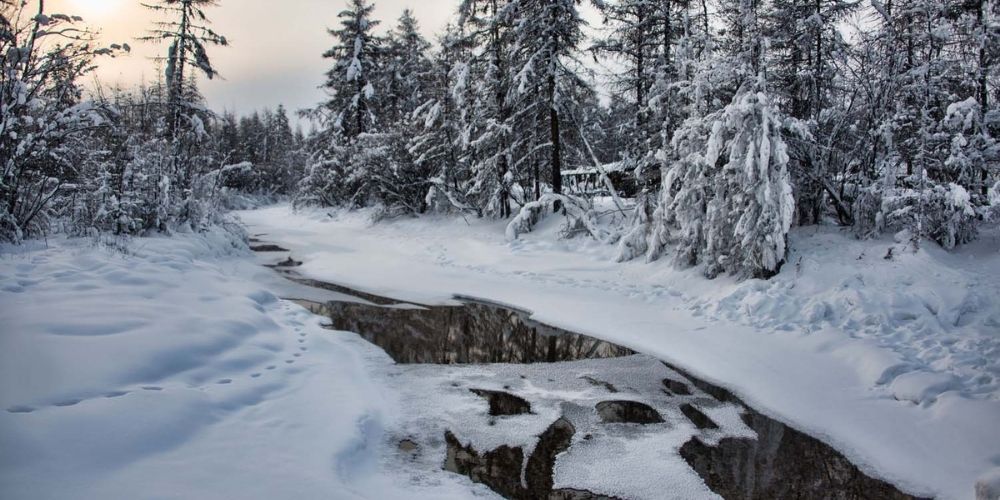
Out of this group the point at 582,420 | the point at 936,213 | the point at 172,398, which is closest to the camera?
the point at 172,398

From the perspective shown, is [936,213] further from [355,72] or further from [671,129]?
[355,72]

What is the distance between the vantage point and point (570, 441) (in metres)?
4.52

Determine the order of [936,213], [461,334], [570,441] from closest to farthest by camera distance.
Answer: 1. [570,441]
2. [461,334]
3. [936,213]

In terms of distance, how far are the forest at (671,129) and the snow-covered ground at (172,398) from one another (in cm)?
322

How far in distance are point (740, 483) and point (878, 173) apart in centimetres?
949

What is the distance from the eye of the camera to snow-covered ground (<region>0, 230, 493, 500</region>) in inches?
123

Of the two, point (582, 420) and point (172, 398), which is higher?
point (172, 398)

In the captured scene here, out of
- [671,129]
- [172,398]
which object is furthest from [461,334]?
[671,129]

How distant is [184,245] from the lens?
39.3 ft

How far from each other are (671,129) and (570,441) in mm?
10885

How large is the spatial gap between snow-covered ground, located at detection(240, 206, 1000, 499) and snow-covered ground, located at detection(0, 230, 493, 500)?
11.8 ft

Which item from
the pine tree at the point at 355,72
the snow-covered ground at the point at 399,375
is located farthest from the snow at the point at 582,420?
the pine tree at the point at 355,72

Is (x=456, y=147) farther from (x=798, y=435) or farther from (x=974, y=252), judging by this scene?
(x=798, y=435)

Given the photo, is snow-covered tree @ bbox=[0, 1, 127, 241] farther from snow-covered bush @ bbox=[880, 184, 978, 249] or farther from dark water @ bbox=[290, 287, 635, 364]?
snow-covered bush @ bbox=[880, 184, 978, 249]
